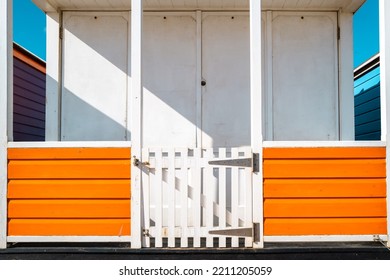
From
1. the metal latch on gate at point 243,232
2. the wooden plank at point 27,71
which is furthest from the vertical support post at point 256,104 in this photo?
the wooden plank at point 27,71

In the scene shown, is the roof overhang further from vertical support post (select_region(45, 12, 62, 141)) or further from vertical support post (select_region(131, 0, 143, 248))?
vertical support post (select_region(131, 0, 143, 248))

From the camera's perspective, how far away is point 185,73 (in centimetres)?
357

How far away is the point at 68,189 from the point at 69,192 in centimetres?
3

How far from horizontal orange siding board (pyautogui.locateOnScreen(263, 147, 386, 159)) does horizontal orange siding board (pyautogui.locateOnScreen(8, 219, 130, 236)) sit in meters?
1.31

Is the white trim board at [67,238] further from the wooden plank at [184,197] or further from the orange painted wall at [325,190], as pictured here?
the orange painted wall at [325,190]

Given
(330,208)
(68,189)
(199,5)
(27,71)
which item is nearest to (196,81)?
(199,5)

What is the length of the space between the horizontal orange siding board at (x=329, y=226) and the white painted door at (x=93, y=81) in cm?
199

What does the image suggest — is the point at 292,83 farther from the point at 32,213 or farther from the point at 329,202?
the point at 32,213

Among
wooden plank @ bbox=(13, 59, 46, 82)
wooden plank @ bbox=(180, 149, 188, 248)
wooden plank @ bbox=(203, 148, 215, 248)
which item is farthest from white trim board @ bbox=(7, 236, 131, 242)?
wooden plank @ bbox=(13, 59, 46, 82)

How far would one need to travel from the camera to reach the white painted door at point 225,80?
11.7 feet

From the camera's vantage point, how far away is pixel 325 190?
97.8 inches

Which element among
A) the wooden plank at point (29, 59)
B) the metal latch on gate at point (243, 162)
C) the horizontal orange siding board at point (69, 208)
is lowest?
the horizontal orange siding board at point (69, 208)

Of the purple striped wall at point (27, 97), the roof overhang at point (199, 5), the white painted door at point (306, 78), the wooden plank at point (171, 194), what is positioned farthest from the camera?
the purple striped wall at point (27, 97)

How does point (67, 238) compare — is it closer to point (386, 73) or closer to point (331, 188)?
point (331, 188)
